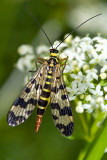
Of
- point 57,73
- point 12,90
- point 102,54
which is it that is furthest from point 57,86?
point 12,90

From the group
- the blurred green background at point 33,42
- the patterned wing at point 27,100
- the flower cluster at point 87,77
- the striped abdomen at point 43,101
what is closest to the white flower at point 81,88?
the flower cluster at point 87,77

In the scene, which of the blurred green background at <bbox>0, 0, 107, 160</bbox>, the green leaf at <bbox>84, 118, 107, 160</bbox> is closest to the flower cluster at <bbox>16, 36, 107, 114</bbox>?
the green leaf at <bbox>84, 118, 107, 160</bbox>

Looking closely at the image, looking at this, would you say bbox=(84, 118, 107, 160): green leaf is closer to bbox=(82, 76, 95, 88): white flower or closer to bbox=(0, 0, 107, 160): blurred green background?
bbox=(82, 76, 95, 88): white flower

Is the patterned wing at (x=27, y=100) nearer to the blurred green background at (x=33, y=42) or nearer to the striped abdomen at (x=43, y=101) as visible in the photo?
the striped abdomen at (x=43, y=101)

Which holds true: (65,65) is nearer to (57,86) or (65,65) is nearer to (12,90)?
(57,86)

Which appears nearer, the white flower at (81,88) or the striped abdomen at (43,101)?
the white flower at (81,88)

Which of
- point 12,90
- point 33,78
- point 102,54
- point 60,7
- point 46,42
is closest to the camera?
point 102,54
